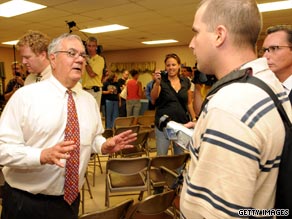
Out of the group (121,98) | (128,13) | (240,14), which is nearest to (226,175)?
(240,14)

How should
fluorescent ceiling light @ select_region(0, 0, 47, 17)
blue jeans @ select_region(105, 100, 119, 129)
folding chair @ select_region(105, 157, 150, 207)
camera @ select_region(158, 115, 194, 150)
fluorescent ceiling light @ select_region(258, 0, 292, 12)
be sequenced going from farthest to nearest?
blue jeans @ select_region(105, 100, 119, 129), fluorescent ceiling light @ select_region(258, 0, 292, 12), fluorescent ceiling light @ select_region(0, 0, 47, 17), folding chair @ select_region(105, 157, 150, 207), camera @ select_region(158, 115, 194, 150)

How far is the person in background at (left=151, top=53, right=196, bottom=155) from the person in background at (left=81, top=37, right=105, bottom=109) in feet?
5.27

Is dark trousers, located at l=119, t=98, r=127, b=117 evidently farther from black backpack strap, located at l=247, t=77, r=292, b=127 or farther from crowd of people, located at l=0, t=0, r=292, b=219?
black backpack strap, located at l=247, t=77, r=292, b=127

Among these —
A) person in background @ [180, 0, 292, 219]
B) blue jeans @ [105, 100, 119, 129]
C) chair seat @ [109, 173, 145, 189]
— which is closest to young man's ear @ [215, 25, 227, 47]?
person in background @ [180, 0, 292, 219]

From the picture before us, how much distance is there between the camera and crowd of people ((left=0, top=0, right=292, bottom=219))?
648 mm

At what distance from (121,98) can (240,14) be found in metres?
6.92

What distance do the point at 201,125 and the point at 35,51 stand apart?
1.76m

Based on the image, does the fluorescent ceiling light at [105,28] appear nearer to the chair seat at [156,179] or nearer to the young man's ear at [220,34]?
the chair seat at [156,179]

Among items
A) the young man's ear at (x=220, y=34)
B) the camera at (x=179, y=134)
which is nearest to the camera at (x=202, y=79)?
the camera at (x=179, y=134)

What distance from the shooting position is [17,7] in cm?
497

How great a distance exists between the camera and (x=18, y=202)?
4.61ft

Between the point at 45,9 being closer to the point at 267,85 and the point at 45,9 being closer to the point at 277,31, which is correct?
the point at 277,31

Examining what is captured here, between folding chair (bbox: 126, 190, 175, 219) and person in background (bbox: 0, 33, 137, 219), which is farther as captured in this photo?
folding chair (bbox: 126, 190, 175, 219)

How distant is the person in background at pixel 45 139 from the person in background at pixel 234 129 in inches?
30.7
